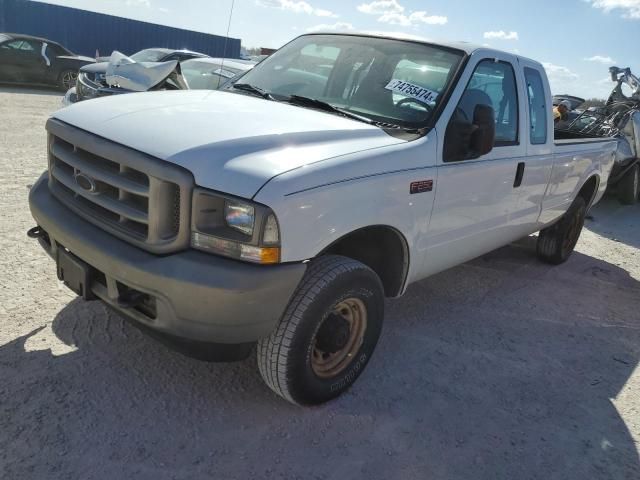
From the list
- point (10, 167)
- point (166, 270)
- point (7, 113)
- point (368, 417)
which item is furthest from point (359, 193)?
point (7, 113)

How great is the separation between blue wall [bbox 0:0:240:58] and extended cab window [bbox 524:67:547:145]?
2159 cm

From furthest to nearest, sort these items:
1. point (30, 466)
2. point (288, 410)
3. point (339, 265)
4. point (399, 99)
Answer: point (399, 99), point (288, 410), point (339, 265), point (30, 466)

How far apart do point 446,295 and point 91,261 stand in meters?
3.06

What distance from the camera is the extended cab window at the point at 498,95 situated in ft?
11.6

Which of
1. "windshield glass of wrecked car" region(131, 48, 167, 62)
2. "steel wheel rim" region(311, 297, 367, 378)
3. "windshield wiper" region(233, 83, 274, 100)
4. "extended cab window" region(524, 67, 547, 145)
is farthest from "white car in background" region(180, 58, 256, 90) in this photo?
"steel wheel rim" region(311, 297, 367, 378)

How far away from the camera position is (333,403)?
9.91ft

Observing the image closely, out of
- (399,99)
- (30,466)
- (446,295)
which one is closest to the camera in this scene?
(30,466)

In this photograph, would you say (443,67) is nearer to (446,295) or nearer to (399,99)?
(399,99)

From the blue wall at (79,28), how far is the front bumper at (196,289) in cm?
2341

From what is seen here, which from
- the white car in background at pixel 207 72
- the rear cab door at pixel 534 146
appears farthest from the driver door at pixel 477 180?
the white car in background at pixel 207 72

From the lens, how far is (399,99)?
3.38 m

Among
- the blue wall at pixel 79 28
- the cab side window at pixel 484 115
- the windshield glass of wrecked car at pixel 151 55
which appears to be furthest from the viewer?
the blue wall at pixel 79 28

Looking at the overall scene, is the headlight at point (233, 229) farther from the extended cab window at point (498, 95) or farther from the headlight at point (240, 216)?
the extended cab window at point (498, 95)

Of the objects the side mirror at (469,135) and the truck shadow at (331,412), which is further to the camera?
the side mirror at (469,135)
